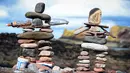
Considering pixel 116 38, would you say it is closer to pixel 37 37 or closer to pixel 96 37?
pixel 96 37

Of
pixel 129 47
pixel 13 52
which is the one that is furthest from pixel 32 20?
pixel 129 47

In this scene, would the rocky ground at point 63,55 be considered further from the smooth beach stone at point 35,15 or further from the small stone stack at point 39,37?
the smooth beach stone at point 35,15

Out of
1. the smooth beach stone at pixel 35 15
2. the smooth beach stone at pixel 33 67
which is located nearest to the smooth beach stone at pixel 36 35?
the smooth beach stone at pixel 35 15

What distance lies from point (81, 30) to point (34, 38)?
1.56 m

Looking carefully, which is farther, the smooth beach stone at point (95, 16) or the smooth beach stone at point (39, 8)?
the smooth beach stone at point (95, 16)

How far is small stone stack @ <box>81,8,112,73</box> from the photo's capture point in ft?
53.6

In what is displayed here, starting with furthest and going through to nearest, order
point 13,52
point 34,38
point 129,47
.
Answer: point 129,47
point 13,52
point 34,38

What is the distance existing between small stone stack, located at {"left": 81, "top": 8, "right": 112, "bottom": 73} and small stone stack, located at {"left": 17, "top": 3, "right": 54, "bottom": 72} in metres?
1.23

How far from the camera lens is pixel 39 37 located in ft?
52.6

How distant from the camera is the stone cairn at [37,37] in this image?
15984 mm

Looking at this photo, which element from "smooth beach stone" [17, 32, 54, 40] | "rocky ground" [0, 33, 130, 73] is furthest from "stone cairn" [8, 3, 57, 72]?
"rocky ground" [0, 33, 130, 73]

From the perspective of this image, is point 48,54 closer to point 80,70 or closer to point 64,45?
point 80,70

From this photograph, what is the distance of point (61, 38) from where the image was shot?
70.3 feet

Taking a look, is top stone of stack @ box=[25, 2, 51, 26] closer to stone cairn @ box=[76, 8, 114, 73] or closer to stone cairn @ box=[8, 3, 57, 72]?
stone cairn @ box=[8, 3, 57, 72]
